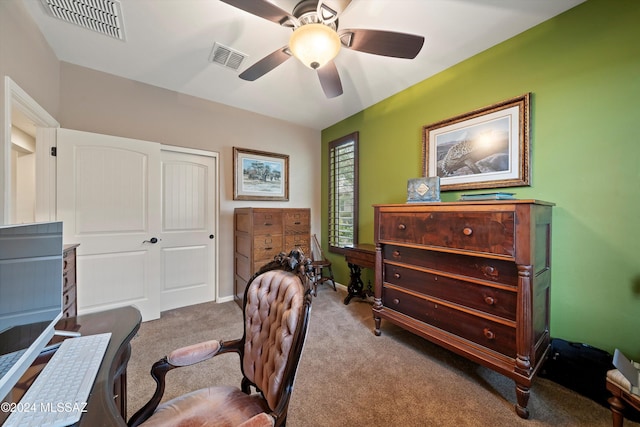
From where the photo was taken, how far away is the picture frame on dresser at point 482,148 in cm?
206

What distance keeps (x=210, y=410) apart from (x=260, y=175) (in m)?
3.10

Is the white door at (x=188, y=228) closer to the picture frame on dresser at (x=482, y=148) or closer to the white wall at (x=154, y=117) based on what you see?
the white wall at (x=154, y=117)

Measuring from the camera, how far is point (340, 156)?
4.05 m

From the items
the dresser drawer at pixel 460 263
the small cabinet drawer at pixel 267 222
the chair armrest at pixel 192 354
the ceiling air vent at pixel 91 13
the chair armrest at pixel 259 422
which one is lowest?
the chair armrest at pixel 259 422

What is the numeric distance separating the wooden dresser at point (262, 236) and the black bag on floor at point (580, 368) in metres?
2.67

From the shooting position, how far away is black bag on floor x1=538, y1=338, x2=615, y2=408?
1584mm

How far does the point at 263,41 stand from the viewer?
2160 millimetres

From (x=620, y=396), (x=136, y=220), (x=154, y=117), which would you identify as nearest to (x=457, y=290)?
(x=620, y=396)

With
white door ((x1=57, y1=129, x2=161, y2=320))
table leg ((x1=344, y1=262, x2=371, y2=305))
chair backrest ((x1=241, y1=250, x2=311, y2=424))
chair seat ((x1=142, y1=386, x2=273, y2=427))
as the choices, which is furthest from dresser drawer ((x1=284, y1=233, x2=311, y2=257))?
chair seat ((x1=142, y1=386, x2=273, y2=427))

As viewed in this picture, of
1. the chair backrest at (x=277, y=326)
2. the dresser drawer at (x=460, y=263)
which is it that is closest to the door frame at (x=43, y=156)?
the chair backrest at (x=277, y=326)

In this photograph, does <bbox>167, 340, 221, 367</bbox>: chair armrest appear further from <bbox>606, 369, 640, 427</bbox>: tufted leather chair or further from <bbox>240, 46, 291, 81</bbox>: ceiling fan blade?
<bbox>606, 369, 640, 427</bbox>: tufted leather chair

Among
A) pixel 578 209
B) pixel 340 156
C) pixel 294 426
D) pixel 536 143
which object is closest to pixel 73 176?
pixel 294 426

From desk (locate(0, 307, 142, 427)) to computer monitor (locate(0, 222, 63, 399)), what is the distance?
41mm

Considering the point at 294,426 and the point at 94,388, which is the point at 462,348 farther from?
the point at 94,388
